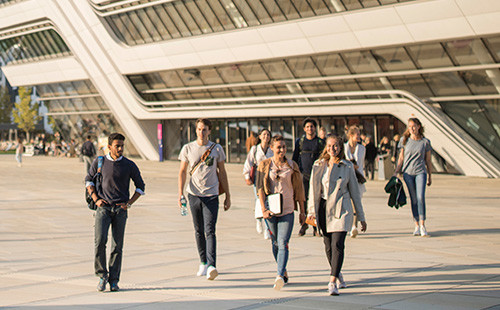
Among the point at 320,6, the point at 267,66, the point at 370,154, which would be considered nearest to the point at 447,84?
the point at 370,154

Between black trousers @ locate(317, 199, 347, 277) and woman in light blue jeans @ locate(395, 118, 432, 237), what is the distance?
4.74 m

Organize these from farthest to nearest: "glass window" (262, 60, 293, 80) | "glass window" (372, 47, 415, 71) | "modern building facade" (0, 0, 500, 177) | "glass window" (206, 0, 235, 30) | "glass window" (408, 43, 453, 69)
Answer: "glass window" (206, 0, 235, 30)
"glass window" (262, 60, 293, 80)
"glass window" (372, 47, 415, 71)
"glass window" (408, 43, 453, 69)
"modern building facade" (0, 0, 500, 177)

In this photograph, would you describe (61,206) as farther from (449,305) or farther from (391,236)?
(449,305)

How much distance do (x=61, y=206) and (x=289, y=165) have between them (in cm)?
1181

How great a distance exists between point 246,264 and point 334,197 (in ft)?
7.48

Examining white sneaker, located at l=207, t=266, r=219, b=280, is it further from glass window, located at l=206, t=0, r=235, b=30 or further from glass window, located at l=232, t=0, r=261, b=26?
glass window, located at l=206, t=0, r=235, b=30

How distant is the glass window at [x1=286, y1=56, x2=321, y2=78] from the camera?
114 feet

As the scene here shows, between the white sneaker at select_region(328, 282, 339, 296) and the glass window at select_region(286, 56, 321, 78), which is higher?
the glass window at select_region(286, 56, 321, 78)

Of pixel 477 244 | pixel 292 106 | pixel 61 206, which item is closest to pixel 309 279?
pixel 477 244

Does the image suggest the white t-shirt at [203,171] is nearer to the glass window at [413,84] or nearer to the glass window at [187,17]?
the glass window at [413,84]

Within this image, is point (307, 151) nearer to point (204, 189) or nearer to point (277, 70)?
point (204, 189)

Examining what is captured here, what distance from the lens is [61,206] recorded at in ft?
64.9

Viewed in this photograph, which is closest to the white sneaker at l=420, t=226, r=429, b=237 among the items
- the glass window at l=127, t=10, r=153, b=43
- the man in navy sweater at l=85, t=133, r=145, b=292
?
the man in navy sweater at l=85, t=133, r=145, b=292

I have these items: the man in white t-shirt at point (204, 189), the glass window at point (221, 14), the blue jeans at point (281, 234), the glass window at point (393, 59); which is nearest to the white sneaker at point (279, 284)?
the blue jeans at point (281, 234)
